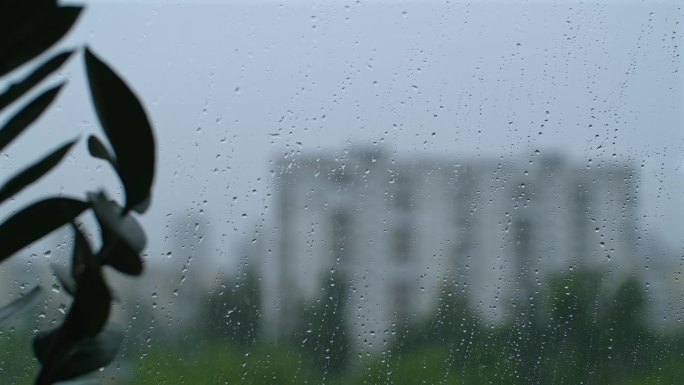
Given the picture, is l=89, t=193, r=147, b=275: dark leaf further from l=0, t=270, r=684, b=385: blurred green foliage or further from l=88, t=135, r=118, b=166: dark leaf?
l=0, t=270, r=684, b=385: blurred green foliage

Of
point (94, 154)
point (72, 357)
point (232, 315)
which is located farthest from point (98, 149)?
point (232, 315)

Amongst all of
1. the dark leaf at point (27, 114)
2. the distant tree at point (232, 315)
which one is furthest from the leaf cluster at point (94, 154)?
the distant tree at point (232, 315)

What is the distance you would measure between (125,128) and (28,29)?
0.06m

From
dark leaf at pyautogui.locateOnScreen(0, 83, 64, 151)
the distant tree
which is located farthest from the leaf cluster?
the distant tree

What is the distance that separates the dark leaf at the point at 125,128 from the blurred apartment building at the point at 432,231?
69cm

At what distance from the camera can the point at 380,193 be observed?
1041mm

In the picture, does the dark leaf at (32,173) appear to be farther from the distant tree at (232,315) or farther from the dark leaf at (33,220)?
the distant tree at (232,315)

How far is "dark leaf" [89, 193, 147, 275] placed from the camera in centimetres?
33

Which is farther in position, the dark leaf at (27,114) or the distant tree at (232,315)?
the distant tree at (232,315)

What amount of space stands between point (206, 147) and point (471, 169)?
392 millimetres

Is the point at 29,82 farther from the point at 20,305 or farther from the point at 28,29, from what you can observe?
the point at 20,305

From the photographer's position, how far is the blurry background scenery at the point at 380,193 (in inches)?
40.6

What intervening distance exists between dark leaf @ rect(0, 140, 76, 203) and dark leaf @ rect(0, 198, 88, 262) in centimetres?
2

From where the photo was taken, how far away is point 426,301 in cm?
103
